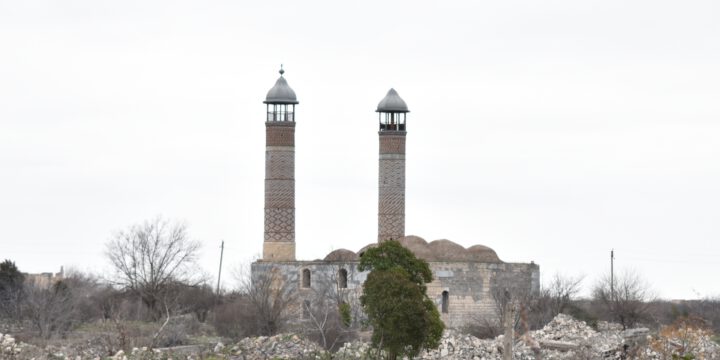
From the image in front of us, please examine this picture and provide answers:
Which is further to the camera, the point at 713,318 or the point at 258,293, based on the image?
the point at 713,318

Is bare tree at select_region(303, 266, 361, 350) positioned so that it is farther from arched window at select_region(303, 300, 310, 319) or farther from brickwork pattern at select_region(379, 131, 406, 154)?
brickwork pattern at select_region(379, 131, 406, 154)

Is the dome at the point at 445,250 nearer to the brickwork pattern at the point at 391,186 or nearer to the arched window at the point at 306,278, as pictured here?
the brickwork pattern at the point at 391,186

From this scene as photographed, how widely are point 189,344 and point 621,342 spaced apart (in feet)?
34.2

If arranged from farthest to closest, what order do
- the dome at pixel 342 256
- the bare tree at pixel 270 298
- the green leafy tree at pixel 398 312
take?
the dome at pixel 342 256 < the bare tree at pixel 270 298 < the green leafy tree at pixel 398 312

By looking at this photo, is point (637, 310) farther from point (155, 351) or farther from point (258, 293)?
point (155, 351)

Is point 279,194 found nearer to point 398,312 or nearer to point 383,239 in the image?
point 383,239

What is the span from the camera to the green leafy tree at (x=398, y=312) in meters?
33.0

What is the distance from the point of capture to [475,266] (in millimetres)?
47031

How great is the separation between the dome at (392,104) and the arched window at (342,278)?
6702 millimetres

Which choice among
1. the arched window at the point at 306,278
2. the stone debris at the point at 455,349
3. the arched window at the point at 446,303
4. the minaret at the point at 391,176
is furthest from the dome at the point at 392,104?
the stone debris at the point at 455,349

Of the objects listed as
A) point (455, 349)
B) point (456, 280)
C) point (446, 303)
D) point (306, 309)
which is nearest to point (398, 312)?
point (455, 349)

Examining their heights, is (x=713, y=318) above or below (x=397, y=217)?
below

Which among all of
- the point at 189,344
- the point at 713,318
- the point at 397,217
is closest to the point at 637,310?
the point at 713,318

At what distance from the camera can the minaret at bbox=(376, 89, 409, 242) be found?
50.5 metres
